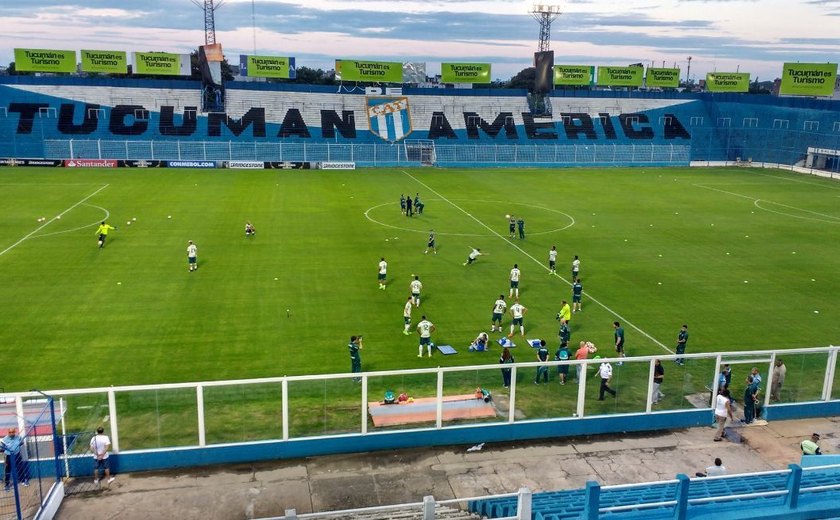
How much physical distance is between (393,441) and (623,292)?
16552mm

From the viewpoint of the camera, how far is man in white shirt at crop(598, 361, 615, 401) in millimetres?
16812

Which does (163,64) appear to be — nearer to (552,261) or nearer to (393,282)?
(393,282)

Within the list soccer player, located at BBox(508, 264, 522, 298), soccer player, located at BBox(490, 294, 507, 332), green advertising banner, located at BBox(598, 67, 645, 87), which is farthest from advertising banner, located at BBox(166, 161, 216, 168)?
green advertising banner, located at BBox(598, 67, 645, 87)

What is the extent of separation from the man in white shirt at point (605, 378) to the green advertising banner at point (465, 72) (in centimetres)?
7129

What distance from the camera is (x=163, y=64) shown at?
7588 cm

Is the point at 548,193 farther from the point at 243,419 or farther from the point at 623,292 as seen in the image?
the point at 243,419

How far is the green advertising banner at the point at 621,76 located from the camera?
84.7 metres

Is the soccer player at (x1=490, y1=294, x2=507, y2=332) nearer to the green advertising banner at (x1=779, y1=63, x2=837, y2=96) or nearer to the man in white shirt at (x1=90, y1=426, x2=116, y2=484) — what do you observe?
the man in white shirt at (x1=90, y1=426, x2=116, y2=484)

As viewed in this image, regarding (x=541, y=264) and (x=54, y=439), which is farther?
(x=541, y=264)

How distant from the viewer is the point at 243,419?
15.0 m

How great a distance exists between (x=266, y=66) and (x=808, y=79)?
59136 millimetres

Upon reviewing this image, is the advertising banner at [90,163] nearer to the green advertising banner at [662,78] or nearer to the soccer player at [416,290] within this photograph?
the soccer player at [416,290]

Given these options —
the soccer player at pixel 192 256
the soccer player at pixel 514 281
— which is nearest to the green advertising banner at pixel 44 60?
the soccer player at pixel 192 256

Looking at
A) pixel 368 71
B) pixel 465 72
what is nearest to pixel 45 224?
pixel 368 71
